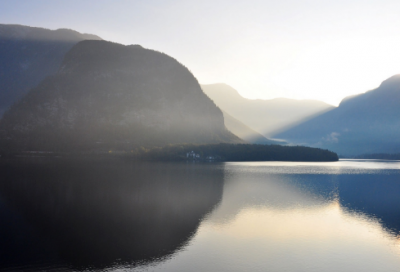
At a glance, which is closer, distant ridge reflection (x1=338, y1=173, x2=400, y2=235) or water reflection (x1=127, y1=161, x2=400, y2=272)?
water reflection (x1=127, y1=161, x2=400, y2=272)

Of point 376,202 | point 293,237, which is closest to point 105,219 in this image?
point 293,237

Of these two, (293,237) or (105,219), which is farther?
(105,219)

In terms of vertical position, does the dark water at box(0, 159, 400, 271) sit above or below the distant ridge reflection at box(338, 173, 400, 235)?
below

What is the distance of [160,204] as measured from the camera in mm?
51219

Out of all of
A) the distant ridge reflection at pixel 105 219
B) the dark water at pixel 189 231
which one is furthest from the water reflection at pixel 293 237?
the distant ridge reflection at pixel 105 219

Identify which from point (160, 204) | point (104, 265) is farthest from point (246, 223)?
point (104, 265)

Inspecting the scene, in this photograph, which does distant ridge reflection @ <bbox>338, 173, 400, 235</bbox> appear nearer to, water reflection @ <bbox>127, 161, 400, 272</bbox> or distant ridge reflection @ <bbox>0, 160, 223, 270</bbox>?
water reflection @ <bbox>127, 161, 400, 272</bbox>

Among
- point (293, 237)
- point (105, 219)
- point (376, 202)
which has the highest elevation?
point (376, 202)

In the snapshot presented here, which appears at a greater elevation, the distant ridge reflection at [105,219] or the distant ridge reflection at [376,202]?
the distant ridge reflection at [376,202]

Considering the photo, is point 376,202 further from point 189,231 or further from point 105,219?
point 105,219

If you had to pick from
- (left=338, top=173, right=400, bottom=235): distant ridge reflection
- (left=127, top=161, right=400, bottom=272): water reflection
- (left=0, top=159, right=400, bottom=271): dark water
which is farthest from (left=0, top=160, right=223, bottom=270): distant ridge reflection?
(left=338, top=173, right=400, bottom=235): distant ridge reflection

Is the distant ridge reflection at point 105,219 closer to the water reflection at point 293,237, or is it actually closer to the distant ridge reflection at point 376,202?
the water reflection at point 293,237

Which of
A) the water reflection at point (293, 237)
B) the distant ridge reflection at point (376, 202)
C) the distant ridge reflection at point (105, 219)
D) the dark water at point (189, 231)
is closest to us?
the dark water at point (189, 231)

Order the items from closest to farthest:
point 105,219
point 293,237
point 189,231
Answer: point 293,237 → point 189,231 → point 105,219
